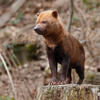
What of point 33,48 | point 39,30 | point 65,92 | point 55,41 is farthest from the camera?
point 33,48

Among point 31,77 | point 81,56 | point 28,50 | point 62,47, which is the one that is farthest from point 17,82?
point 62,47

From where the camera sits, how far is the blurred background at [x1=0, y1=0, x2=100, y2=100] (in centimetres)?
884

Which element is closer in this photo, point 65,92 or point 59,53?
point 65,92

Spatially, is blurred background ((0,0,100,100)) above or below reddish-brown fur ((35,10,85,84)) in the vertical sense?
below

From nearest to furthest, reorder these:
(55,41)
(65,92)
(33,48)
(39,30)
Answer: (65,92), (39,30), (55,41), (33,48)

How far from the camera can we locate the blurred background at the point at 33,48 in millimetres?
8844

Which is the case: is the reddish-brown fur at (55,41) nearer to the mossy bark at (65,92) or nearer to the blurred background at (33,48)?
the mossy bark at (65,92)

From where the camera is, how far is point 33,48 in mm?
11398

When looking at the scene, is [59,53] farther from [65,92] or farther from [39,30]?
[65,92]

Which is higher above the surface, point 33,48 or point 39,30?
point 39,30

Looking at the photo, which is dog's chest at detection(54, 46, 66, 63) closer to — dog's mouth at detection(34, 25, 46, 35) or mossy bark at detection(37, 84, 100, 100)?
dog's mouth at detection(34, 25, 46, 35)

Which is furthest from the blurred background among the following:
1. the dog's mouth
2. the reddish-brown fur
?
the dog's mouth

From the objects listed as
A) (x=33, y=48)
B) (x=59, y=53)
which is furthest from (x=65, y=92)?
(x=33, y=48)

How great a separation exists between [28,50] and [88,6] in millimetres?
4124
